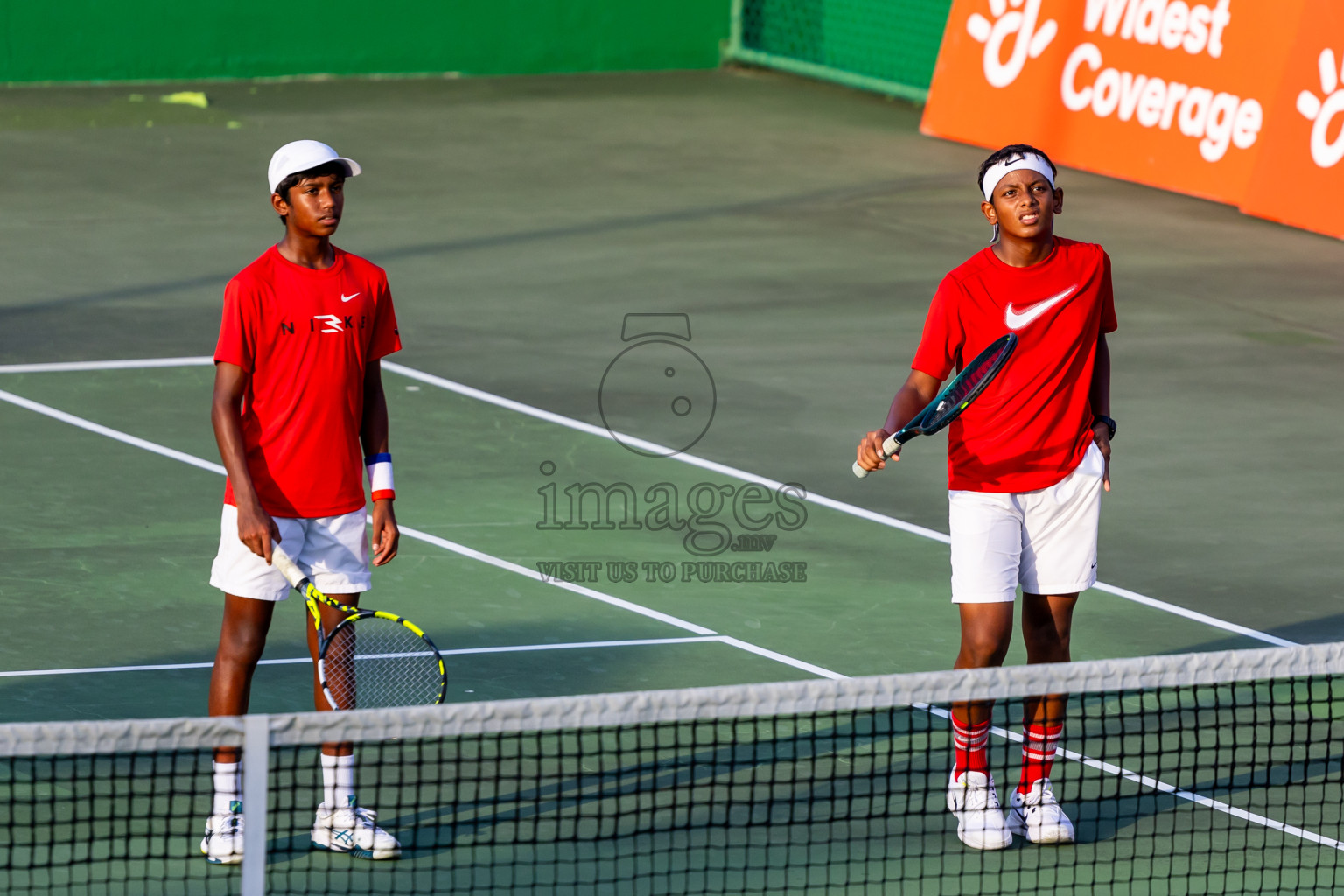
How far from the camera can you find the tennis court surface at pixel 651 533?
6551mm

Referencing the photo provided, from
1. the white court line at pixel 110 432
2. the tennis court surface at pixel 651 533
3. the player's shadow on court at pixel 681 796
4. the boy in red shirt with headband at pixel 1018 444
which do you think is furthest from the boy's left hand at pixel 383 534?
the white court line at pixel 110 432

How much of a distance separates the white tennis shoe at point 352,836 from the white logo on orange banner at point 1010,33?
14476 millimetres

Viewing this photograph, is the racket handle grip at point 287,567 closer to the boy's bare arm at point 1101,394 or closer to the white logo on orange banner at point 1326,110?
the boy's bare arm at point 1101,394

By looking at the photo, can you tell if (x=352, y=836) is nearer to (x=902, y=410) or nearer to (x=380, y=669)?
(x=380, y=669)

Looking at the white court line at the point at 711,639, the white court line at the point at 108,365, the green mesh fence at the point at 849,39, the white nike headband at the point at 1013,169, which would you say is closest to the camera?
the white nike headband at the point at 1013,169

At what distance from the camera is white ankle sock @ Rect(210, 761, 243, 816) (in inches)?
248

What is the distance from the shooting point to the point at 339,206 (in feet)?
21.0

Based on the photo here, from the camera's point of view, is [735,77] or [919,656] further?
[735,77]

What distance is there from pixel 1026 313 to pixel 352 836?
256 cm

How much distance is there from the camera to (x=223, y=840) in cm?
635

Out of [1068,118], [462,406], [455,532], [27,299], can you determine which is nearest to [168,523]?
[455,532]

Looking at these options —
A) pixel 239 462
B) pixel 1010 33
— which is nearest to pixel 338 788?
pixel 239 462

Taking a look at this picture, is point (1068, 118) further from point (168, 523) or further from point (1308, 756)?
point (1308, 756)

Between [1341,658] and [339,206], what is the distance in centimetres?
309
